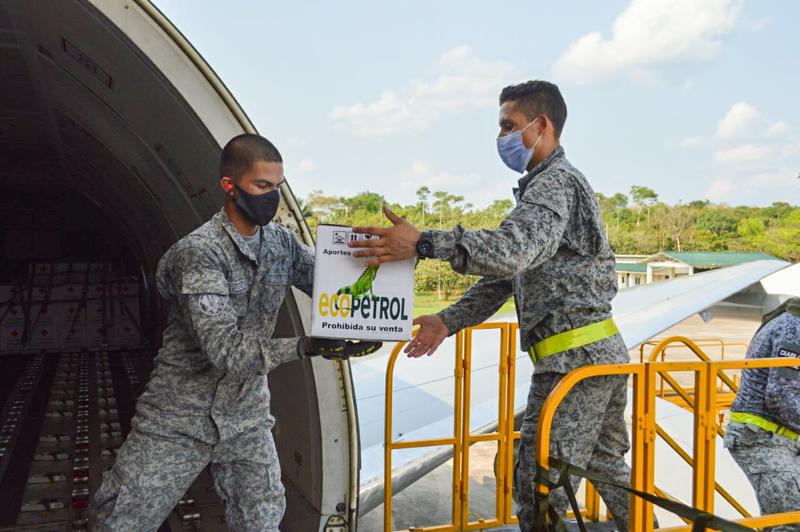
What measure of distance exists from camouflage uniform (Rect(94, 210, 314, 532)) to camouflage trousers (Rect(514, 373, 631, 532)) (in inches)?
44.0

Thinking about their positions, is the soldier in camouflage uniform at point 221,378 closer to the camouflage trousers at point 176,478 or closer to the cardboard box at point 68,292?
the camouflage trousers at point 176,478

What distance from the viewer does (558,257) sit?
2.92 meters

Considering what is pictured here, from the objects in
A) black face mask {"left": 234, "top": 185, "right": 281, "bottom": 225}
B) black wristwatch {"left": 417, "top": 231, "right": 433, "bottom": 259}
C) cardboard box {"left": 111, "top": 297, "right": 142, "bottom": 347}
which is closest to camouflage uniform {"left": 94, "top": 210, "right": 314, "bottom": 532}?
black face mask {"left": 234, "top": 185, "right": 281, "bottom": 225}

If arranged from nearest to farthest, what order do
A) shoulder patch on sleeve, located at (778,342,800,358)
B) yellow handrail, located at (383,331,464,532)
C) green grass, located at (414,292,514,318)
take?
shoulder patch on sleeve, located at (778,342,800,358) < yellow handrail, located at (383,331,464,532) < green grass, located at (414,292,514,318)

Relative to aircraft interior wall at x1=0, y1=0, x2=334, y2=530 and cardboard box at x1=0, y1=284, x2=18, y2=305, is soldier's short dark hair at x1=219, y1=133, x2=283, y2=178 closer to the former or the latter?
aircraft interior wall at x1=0, y1=0, x2=334, y2=530

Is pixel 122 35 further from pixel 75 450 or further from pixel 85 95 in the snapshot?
pixel 75 450

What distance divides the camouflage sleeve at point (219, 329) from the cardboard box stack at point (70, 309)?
37.4ft

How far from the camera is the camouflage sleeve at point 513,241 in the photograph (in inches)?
99.0

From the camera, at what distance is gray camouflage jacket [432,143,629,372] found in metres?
2.60

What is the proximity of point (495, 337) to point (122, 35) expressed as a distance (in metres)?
7.33

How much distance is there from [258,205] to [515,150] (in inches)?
46.6

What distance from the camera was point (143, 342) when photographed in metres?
13.2

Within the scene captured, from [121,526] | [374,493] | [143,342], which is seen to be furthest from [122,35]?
[143,342]

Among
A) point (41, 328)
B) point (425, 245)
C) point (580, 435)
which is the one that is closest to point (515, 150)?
point (425, 245)
